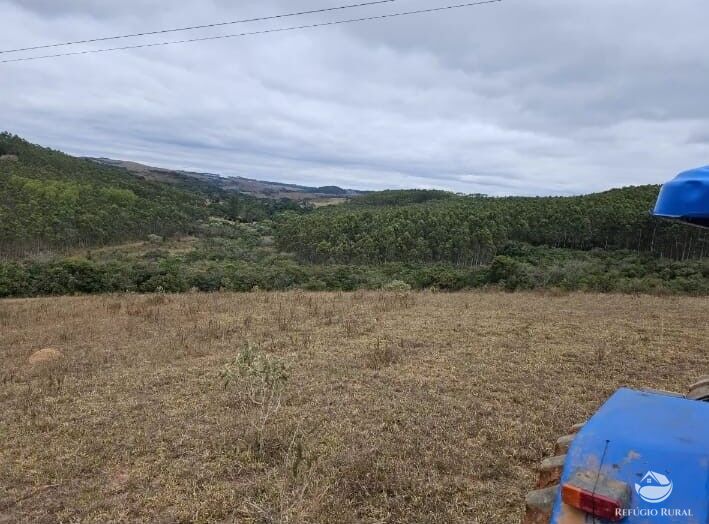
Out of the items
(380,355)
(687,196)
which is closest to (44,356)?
(380,355)

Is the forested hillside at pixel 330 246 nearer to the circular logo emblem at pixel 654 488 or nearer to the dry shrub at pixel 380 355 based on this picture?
the dry shrub at pixel 380 355

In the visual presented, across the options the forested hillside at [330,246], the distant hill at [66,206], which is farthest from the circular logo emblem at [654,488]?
the distant hill at [66,206]

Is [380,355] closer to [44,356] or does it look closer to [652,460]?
Result: [44,356]

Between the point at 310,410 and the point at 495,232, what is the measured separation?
4201 cm

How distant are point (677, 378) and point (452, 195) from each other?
83527 mm

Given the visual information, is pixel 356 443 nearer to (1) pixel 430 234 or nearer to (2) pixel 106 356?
(2) pixel 106 356

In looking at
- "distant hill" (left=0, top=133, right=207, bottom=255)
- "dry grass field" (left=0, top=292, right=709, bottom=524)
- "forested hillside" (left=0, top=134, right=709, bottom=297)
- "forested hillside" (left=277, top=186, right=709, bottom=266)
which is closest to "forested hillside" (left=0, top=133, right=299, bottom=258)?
"distant hill" (left=0, top=133, right=207, bottom=255)

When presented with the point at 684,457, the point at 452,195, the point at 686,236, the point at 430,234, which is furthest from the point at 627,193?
the point at 684,457

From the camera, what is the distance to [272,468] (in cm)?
368

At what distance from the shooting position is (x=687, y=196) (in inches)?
54.4

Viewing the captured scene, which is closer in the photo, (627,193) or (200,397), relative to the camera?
(200,397)

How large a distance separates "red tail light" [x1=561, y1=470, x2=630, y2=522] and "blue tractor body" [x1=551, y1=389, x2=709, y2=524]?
0.07 ft

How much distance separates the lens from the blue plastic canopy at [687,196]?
53.1 inches

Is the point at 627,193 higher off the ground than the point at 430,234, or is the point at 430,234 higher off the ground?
the point at 627,193
